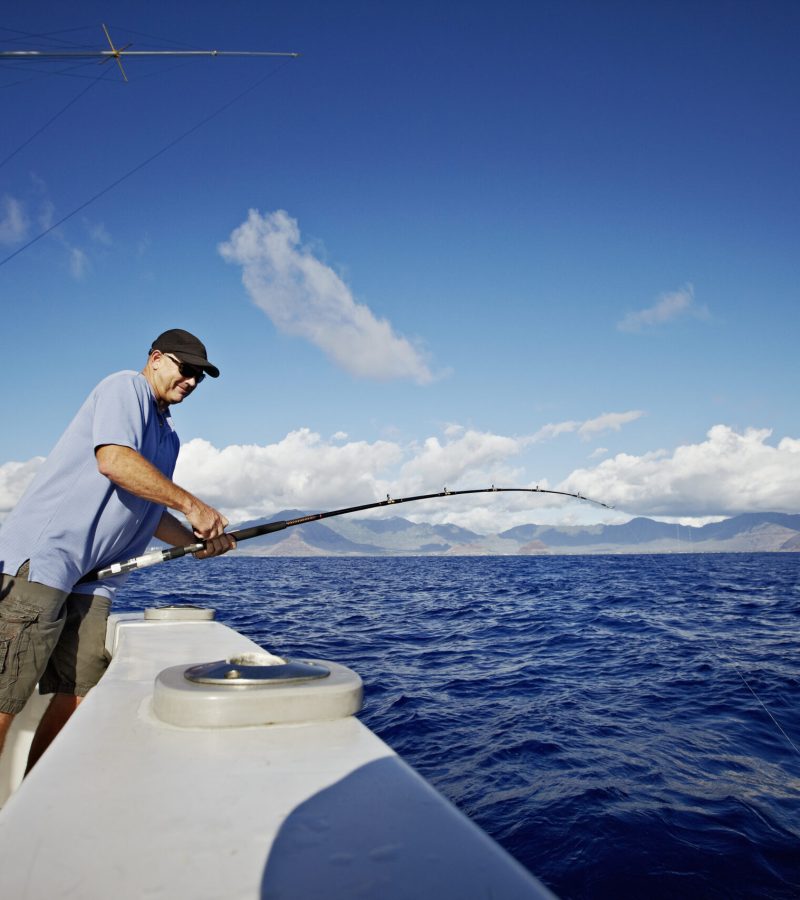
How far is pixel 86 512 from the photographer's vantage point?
2.54 meters

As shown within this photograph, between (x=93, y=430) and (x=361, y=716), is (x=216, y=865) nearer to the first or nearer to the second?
(x=93, y=430)

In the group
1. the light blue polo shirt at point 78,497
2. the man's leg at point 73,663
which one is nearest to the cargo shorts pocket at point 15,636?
the light blue polo shirt at point 78,497

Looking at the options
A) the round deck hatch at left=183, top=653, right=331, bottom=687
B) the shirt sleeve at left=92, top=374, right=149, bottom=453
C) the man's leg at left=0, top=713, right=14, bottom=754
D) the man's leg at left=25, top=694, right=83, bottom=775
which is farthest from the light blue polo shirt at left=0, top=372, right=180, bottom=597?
the round deck hatch at left=183, top=653, right=331, bottom=687

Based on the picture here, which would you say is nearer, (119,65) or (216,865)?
(216,865)

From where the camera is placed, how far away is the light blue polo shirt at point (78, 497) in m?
2.42

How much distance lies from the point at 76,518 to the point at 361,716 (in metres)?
4.16

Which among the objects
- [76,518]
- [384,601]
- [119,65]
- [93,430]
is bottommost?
[384,601]

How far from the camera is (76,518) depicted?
2516 millimetres

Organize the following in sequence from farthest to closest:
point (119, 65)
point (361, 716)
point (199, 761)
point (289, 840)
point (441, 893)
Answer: point (119, 65) → point (361, 716) → point (199, 761) → point (289, 840) → point (441, 893)

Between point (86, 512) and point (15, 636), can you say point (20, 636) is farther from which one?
point (86, 512)

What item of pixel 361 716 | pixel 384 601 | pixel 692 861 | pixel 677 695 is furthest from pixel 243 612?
pixel 692 861

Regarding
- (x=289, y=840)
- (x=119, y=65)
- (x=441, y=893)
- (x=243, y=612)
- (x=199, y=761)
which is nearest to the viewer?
(x=441, y=893)

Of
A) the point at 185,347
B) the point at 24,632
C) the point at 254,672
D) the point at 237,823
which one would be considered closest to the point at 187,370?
the point at 185,347

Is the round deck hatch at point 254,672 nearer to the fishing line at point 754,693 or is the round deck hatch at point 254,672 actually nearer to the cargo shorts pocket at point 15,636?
the cargo shorts pocket at point 15,636
